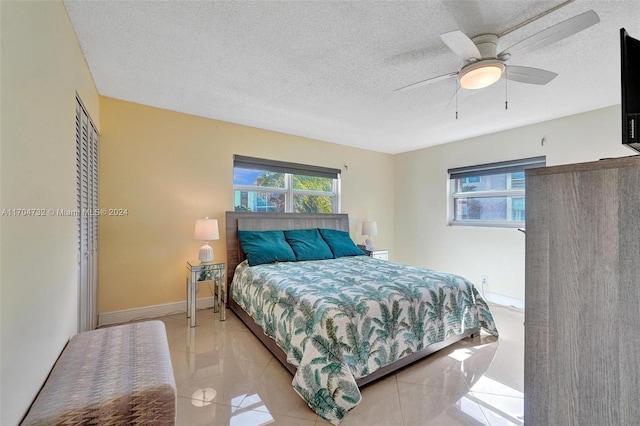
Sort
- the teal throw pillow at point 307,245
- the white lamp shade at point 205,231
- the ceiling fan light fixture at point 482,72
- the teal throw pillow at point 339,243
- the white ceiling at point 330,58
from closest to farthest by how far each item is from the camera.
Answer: the white ceiling at point 330,58 → the ceiling fan light fixture at point 482,72 → the white lamp shade at point 205,231 → the teal throw pillow at point 307,245 → the teal throw pillow at point 339,243

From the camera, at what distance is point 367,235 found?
4770 mm

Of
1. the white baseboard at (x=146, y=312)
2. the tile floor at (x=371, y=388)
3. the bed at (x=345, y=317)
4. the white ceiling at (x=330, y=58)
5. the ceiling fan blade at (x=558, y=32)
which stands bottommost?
the tile floor at (x=371, y=388)

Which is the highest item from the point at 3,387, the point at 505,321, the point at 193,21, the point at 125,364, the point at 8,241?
the point at 193,21

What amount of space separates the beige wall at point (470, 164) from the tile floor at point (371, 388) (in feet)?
4.81

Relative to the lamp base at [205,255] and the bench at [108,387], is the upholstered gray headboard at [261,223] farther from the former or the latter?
the bench at [108,387]

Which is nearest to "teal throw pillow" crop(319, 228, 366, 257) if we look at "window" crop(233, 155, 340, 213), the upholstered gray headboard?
the upholstered gray headboard

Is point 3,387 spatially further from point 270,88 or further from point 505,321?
point 505,321

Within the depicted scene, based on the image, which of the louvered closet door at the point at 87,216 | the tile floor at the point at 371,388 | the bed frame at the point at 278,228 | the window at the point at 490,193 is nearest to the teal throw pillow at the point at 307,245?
the bed frame at the point at 278,228

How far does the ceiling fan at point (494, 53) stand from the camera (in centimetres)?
146

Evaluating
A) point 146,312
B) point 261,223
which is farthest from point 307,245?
point 146,312

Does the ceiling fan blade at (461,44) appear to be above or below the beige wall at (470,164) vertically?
above

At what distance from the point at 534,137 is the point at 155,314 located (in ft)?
16.5

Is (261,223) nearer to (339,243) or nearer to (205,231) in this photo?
(205,231)

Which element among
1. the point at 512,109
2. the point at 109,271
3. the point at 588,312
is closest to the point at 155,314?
the point at 109,271
